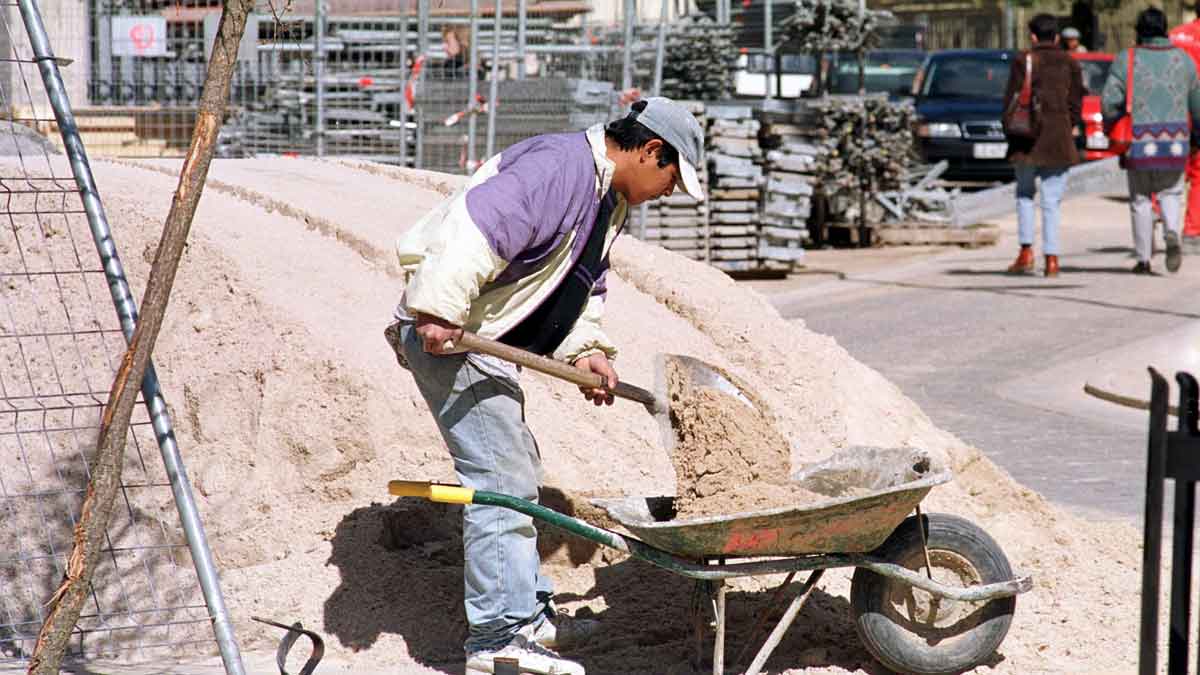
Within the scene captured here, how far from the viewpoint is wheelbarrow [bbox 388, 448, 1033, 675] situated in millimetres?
4199

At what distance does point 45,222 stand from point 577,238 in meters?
2.86

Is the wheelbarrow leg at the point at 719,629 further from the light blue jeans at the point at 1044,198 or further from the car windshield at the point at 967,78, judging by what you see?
the car windshield at the point at 967,78

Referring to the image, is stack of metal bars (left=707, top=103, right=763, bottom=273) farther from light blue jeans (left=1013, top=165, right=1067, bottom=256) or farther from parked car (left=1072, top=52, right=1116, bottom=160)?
parked car (left=1072, top=52, right=1116, bottom=160)

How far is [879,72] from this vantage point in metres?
24.0

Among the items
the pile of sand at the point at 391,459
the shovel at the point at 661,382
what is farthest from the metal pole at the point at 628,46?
the shovel at the point at 661,382

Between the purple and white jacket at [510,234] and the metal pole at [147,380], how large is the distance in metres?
0.69

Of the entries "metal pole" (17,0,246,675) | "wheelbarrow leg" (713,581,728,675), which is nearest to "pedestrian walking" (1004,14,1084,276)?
"wheelbarrow leg" (713,581,728,675)

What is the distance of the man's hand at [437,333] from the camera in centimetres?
404

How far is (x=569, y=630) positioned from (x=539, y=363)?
97 centimetres

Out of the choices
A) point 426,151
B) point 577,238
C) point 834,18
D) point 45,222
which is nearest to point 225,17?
point 577,238

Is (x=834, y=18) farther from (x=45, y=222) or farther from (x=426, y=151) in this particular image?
(x=45, y=222)

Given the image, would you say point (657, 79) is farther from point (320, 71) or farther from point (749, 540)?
point (749, 540)

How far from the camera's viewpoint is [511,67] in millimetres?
16484

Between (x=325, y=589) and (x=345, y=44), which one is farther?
(x=345, y=44)
